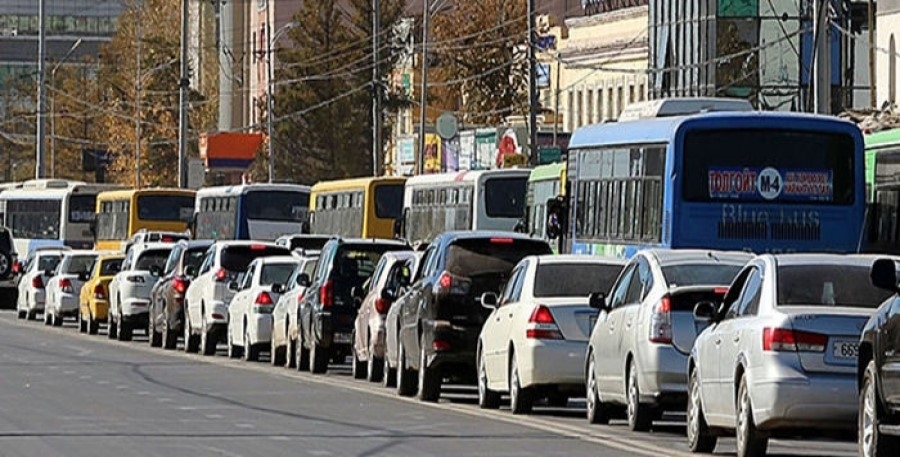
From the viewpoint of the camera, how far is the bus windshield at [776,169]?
29.8m

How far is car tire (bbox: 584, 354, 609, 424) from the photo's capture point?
22178 millimetres

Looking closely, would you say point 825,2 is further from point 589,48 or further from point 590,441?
point 589,48

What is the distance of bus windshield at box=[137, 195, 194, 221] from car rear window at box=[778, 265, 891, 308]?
56543mm

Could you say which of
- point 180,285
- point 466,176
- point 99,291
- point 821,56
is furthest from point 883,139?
point 99,291

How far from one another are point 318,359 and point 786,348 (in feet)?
52.3

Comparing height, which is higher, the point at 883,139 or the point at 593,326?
the point at 883,139

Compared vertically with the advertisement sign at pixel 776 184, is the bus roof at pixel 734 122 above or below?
above

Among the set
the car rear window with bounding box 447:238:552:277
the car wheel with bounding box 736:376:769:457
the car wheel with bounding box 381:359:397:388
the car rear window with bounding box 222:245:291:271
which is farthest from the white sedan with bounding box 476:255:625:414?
the car rear window with bounding box 222:245:291:271

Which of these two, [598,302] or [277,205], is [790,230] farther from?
[277,205]

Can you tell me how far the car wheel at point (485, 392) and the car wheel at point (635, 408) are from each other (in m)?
3.63

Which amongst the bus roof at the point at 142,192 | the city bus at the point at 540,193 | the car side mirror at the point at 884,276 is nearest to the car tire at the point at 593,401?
the car side mirror at the point at 884,276

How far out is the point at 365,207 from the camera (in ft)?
188

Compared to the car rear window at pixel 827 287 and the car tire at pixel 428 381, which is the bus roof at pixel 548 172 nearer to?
the car tire at pixel 428 381

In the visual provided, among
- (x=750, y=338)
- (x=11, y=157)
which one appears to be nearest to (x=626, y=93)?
(x=750, y=338)
